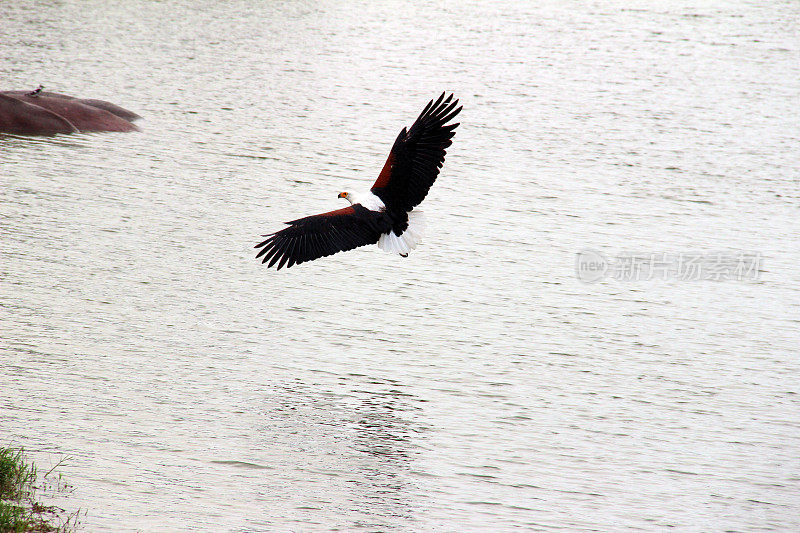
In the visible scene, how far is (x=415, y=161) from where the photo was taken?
9.43 meters

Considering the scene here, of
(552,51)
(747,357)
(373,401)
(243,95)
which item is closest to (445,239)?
(747,357)

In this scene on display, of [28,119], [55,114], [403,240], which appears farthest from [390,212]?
[55,114]

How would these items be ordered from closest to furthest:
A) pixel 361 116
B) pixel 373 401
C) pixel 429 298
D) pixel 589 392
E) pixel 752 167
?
pixel 373 401 → pixel 589 392 → pixel 429 298 → pixel 752 167 → pixel 361 116

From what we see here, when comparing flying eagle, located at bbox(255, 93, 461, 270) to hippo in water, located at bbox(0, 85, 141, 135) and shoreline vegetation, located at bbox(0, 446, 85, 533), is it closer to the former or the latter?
shoreline vegetation, located at bbox(0, 446, 85, 533)

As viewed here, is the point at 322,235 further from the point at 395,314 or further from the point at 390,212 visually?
the point at 395,314

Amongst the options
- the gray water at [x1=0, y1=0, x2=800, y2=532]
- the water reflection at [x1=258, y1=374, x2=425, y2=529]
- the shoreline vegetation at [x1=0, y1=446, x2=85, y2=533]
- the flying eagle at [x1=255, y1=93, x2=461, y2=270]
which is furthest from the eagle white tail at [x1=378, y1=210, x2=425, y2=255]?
the shoreline vegetation at [x1=0, y1=446, x2=85, y2=533]

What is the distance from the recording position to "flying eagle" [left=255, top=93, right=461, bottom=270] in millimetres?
8961

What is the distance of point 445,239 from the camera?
42.5ft

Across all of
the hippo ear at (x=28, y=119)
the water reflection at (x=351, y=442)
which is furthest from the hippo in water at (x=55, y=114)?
the water reflection at (x=351, y=442)

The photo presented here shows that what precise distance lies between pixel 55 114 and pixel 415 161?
8.62 meters

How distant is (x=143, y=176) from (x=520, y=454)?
318 inches

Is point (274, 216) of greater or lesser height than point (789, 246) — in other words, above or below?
below

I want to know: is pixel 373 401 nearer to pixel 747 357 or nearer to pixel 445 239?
pixel 747 357

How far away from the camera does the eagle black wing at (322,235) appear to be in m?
8.91
